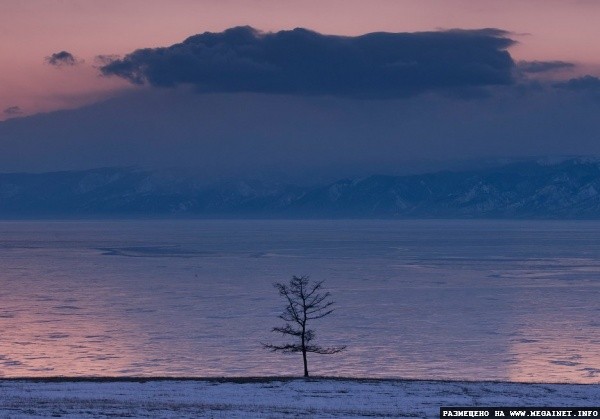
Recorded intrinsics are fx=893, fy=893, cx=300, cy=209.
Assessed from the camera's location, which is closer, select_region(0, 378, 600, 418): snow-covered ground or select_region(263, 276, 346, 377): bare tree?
select_region(0, 378, 600, 418): snow-covered ground

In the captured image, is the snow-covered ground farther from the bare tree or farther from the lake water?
the lake water

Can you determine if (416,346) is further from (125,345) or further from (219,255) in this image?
(219,255)

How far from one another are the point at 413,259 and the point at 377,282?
50508 mm

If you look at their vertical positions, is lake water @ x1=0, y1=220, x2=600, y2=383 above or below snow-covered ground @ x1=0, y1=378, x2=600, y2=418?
below

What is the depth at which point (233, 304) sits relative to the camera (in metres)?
91.6

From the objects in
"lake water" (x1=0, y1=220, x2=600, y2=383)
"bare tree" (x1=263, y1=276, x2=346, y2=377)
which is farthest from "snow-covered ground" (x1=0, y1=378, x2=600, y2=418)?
"lake water" (x1=0, y1=220, x2=600, y2=383)

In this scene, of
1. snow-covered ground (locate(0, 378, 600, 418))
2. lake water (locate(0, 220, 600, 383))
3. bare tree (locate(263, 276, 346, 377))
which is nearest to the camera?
snow-covered ground (locate(0, 378, 600, 418))

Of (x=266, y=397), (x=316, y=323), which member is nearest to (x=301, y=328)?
(x=316, y=323)

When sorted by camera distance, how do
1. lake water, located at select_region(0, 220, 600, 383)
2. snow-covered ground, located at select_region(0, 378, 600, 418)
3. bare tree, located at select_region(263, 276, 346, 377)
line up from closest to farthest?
snow-covered ground, located at select_region(0, 378, 600, 418), bare tree, located at select_region(263, 276, 346, 377), lake water, located at select_region(0, 220, 600, 383)

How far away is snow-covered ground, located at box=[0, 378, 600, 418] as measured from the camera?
3731 cm

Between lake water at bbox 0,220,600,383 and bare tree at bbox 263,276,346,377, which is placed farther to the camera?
lake water at bbox 0,220,600,383

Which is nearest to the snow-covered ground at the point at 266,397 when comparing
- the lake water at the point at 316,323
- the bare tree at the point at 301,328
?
the bare tree at the point at 301,328

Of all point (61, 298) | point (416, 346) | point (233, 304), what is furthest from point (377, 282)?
point (416, 346)

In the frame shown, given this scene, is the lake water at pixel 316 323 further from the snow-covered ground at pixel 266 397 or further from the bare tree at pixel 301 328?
the snow-covered ground at pixel 266 397
